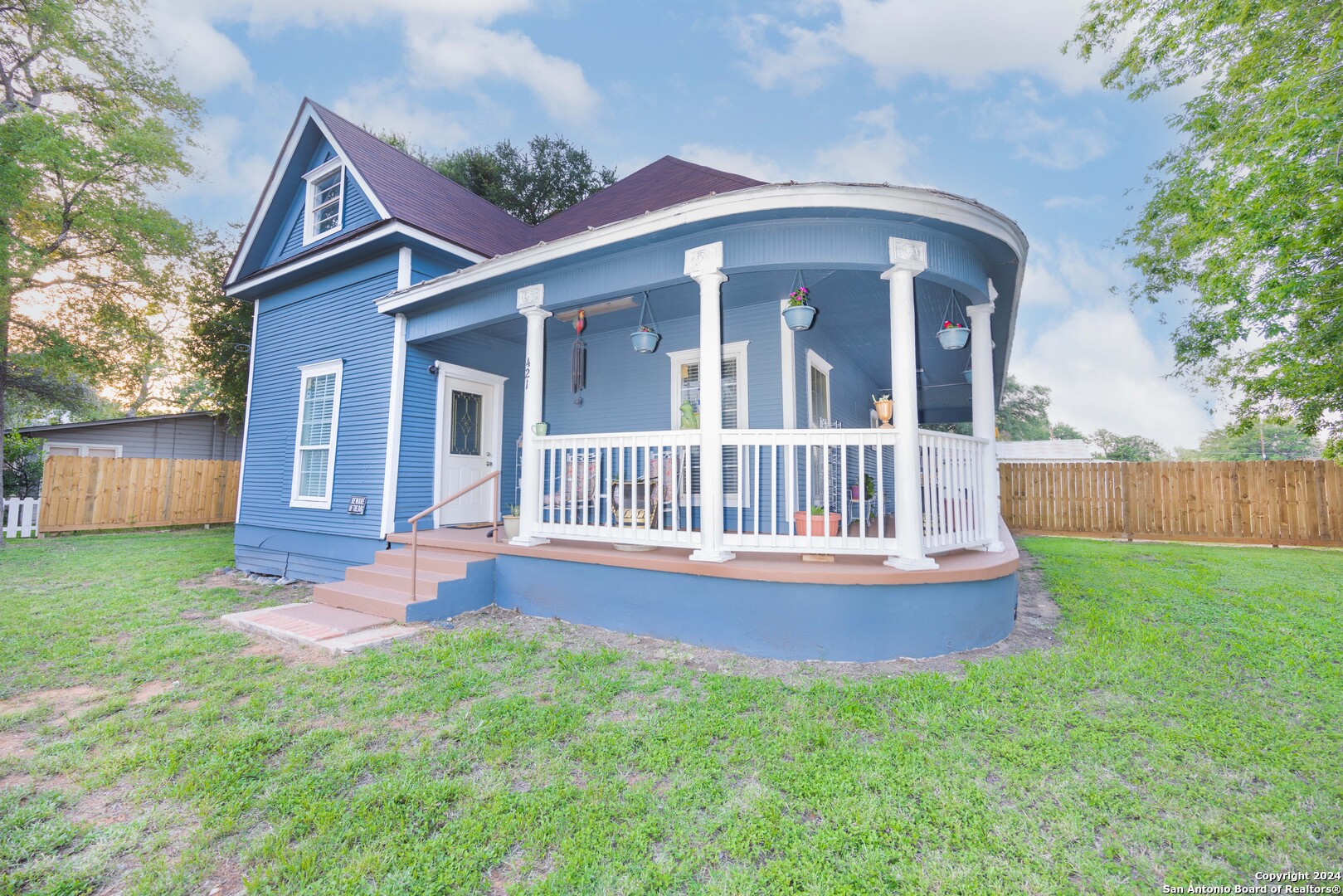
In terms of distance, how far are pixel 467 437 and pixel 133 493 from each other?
32.6 feet

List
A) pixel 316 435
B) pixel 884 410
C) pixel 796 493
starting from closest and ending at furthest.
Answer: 1. pixel 796 493
2. pixel 884 410
3. pixel 316 435

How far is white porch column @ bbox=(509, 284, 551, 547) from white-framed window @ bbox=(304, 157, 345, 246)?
173 inches

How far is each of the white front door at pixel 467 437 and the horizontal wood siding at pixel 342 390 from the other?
695 millimetres

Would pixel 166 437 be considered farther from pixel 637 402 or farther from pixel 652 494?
pixel 652 494

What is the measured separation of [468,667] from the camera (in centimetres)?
347

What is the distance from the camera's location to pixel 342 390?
683cm

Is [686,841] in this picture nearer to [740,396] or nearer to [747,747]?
[747,747]

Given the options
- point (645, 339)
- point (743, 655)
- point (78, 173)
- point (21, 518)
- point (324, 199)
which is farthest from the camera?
point (21, 518)

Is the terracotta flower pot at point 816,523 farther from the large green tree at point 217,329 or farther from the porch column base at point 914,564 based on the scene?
the large green tree at point 217,329

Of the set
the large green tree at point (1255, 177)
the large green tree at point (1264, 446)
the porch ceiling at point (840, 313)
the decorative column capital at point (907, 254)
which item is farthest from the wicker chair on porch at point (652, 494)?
the large green tree at point (1264, 446)

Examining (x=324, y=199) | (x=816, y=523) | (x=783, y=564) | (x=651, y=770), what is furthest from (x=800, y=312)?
(x=324, y=199)

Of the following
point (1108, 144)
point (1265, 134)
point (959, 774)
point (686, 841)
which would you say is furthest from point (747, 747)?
point (1108, 144)

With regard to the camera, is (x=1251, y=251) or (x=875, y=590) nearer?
(x=875, y=590)

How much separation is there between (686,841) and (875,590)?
2.20 meters
